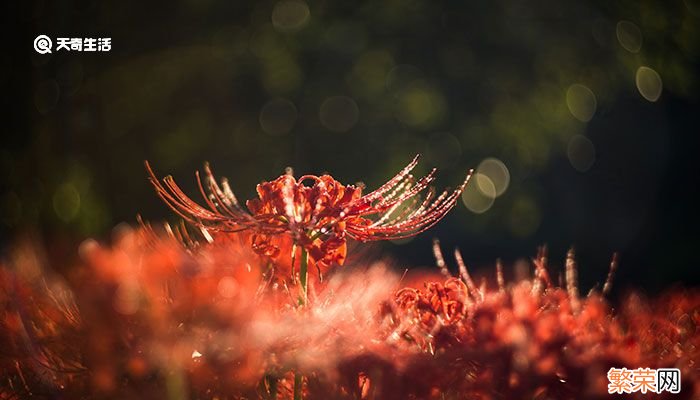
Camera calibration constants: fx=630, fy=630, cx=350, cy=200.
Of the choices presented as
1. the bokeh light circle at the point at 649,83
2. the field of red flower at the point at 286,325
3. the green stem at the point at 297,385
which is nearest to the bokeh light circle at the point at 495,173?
the bokeh light circle at the point at 649,83

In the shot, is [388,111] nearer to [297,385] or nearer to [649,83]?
[649,83]

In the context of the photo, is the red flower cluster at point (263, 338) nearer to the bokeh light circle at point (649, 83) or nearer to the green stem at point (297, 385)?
the green stem at point (297, 385)

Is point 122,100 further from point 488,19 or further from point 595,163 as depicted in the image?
point 595,163

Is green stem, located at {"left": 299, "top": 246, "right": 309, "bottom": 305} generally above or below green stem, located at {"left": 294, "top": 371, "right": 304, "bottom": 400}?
above

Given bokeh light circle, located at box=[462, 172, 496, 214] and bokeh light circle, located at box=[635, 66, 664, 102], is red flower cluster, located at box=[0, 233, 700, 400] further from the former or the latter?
bokeh light circle, located at box=[635, 66, 664, 102]

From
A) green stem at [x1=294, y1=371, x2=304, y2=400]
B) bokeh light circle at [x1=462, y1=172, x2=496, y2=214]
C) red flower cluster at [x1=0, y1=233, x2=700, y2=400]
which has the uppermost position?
red flower cluster at [x1=0, y1=233, x2=700, y2=400]

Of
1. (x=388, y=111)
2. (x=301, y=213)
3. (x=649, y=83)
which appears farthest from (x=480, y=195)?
(x=301, y=213)

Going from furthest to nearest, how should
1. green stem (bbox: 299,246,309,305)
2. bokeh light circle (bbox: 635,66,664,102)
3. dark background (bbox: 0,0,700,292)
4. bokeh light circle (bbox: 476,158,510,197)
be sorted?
bokeh light circle (bbox: 476,158,510,197) → bokeh light circle (bbox: 635,66,664,102) → dark background (bbox: 0,0,700,292) → green stem (bbox: 299,246,309,305)

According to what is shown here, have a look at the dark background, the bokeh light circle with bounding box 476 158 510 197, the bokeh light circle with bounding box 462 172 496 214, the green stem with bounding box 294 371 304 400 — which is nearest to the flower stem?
the green stem with bounding box 294 371 304 400
